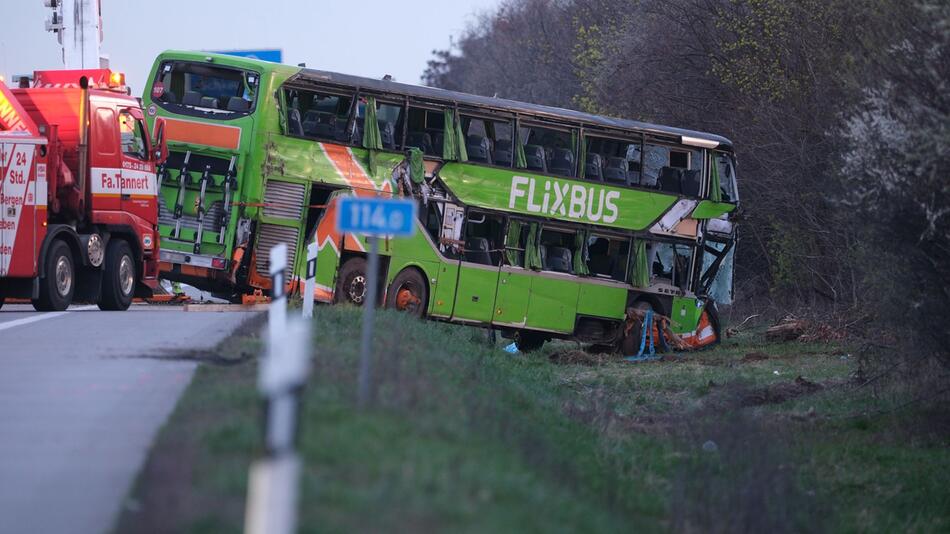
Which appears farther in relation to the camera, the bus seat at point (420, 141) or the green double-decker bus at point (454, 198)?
the bus seat at point (420, 141)

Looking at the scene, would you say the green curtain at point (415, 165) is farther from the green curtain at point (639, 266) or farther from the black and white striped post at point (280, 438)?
the black and white striped post at point (280, 438)

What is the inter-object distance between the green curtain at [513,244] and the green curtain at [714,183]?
408 centimetres

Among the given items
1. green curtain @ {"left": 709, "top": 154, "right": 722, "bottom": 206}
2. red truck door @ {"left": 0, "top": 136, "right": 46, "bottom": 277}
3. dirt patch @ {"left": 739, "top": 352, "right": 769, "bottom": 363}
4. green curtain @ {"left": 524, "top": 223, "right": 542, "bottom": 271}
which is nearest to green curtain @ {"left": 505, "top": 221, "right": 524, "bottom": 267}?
green curtain @ {"left": 524, "top": 223, "right": 542, "bottom": 271}

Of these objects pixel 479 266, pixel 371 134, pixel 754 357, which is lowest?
pixel 754 357

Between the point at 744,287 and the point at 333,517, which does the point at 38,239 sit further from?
the point at 744,287

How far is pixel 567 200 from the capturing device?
25141 millimetres

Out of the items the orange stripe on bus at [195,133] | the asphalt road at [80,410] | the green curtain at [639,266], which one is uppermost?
the orange stripe on bus at [195,133]

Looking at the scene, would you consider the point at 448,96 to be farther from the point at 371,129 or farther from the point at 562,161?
the point at 562,161

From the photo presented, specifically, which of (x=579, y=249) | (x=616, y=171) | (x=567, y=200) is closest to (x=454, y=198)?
(x=567, y=200)

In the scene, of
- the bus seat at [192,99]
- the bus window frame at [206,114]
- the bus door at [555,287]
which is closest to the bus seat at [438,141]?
the bus door at [555,287]

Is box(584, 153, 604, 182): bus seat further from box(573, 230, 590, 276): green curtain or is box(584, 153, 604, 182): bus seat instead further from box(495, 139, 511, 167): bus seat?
box(495, 139, 511, 167): bus seat

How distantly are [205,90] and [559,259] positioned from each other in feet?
22.4

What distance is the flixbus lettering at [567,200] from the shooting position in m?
24.8

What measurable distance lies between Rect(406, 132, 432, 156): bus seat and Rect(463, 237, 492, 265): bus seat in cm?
172
